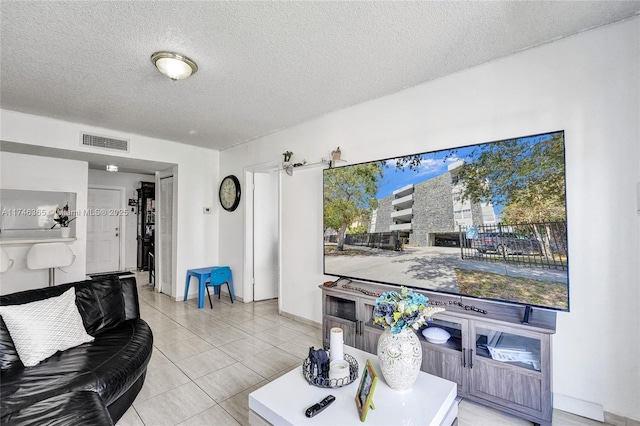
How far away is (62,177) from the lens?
4340 mm

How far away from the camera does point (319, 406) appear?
1.39 m

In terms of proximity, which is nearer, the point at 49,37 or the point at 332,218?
the point at 49,37

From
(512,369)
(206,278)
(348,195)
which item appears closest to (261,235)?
(206,278)

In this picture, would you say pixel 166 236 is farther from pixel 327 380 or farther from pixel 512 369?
pixel 512 369

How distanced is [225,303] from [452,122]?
3.92m

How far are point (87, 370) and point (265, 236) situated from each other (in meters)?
3.18

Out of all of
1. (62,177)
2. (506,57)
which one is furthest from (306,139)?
(62,177)

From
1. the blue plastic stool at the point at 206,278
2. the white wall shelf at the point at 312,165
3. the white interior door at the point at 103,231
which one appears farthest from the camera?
the white interior door at the point at 103,231

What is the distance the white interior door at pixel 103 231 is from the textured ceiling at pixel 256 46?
3.78m

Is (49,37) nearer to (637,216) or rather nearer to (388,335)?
(388,335)

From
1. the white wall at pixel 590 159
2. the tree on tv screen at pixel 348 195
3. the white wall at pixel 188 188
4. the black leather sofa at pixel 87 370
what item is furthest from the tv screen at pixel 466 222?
the white wall at pixel 188 188

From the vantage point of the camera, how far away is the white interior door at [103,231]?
6441 mm

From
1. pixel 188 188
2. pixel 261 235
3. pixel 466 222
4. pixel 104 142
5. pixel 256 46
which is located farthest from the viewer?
pixel 188 188

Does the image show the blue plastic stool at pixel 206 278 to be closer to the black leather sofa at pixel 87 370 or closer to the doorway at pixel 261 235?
the doorway at pixel 261 235
